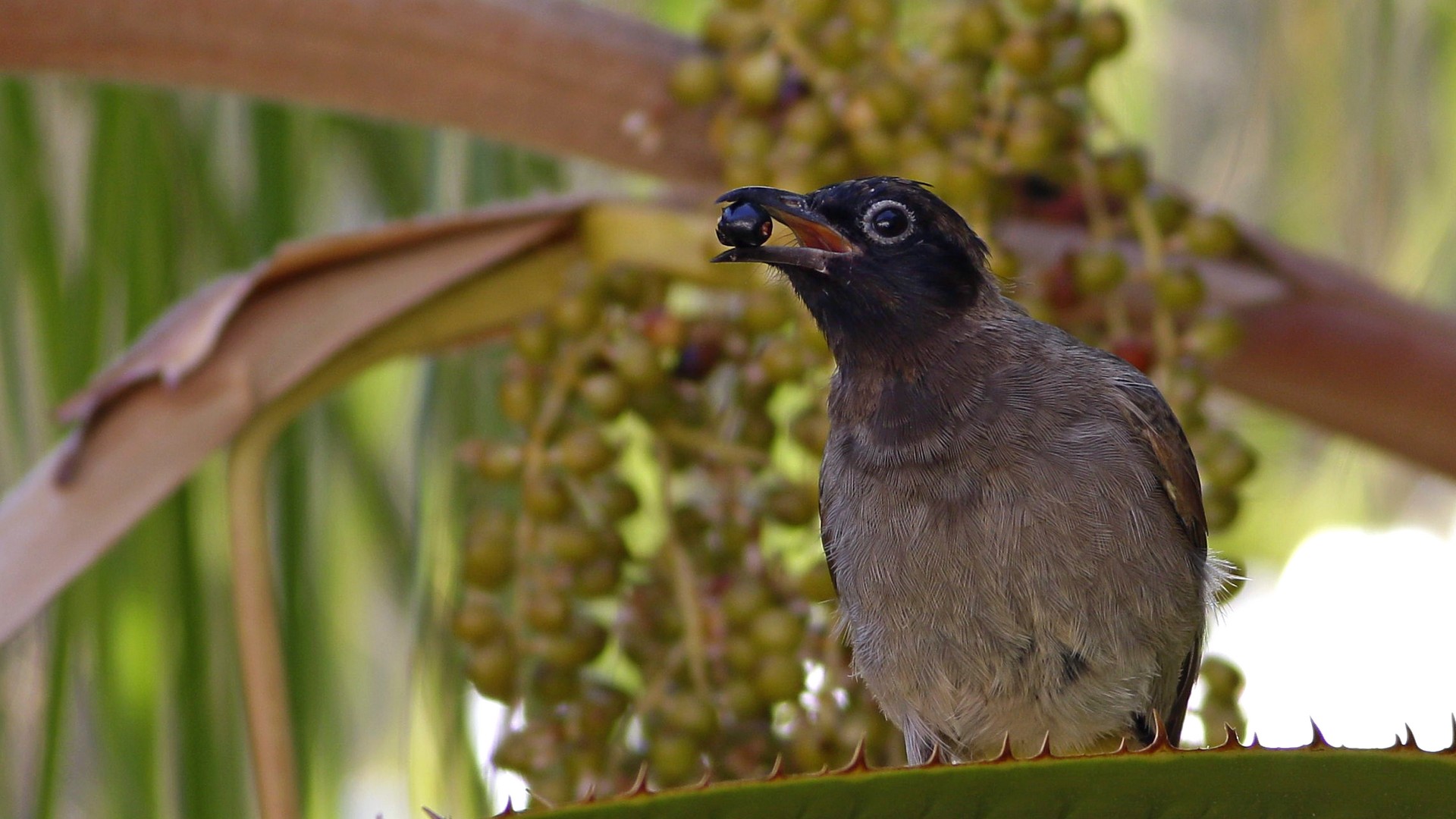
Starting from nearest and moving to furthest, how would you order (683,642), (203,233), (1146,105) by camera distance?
(683,642) < (203,233) < (1146,105)

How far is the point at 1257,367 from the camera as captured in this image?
2.31m

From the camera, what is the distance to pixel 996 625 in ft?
6.93

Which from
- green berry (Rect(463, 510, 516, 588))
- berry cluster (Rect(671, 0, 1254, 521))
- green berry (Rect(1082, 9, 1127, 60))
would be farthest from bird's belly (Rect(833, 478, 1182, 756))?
green berry (Rect(1082, 9, 1127, 60))

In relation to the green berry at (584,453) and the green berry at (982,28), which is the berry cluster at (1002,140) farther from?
the green berry at (584,453)

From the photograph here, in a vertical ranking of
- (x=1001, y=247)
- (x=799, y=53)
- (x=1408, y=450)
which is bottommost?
(x=1408, y=450)

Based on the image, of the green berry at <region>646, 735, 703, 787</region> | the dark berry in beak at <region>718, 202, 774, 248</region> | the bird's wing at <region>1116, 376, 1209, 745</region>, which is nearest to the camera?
the dark berry in beak at <region>718, 202, 774, 248</region>

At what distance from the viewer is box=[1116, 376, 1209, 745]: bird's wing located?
2.23 meters

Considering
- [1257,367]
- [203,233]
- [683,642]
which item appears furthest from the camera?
[203,233]

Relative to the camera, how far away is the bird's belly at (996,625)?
2.07 metres

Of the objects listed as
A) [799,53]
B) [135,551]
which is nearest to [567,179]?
[799,53]

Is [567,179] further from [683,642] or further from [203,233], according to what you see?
[683,642]

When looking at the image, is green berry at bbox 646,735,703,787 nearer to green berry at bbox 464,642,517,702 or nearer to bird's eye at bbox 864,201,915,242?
green berry at bbox 464,642,517,702

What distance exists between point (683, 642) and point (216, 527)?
91 cm

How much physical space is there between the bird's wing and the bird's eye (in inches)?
17.1
